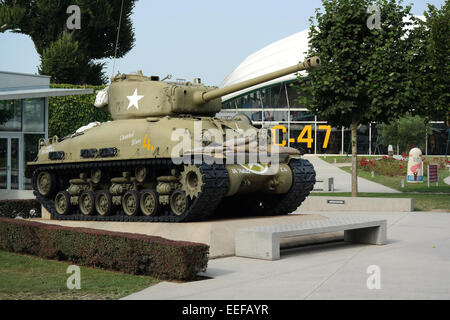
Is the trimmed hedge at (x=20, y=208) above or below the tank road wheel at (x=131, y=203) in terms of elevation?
below

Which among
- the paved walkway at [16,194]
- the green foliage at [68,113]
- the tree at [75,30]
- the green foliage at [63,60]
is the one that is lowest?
the paved walkway at [16,194]

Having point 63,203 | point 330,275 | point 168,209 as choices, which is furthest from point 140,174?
point 330,275

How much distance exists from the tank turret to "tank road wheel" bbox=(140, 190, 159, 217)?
2.19m

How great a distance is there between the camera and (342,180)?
3753cm

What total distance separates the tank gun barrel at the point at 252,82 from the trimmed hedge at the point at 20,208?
20.4 feet

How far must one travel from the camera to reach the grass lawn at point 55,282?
901 cm

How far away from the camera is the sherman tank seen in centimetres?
1456

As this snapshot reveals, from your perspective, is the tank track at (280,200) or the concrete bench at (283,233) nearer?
the concrete bench at (283,233)

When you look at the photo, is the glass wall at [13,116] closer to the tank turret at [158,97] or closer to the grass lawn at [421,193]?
the tank turret at [158,97]

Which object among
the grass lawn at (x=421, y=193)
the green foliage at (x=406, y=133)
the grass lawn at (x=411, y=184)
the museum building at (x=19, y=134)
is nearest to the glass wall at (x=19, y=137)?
the museum building at (x=19, y=134)

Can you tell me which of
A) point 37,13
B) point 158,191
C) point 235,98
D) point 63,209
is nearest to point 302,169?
point 158,191

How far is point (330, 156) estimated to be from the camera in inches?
2309

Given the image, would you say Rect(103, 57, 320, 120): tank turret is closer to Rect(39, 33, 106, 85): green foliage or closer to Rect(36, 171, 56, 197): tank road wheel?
Rect(36, 171, 56, 197): tank road wheel

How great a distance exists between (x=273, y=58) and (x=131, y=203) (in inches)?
2038
